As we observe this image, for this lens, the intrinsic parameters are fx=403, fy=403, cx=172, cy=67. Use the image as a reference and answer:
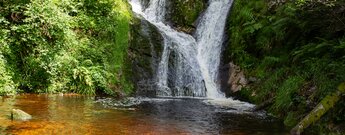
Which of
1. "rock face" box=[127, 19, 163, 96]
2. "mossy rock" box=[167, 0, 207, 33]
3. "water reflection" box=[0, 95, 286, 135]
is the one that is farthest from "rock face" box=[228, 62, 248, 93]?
"mossy rock" box=[167, 0, 207, 33]

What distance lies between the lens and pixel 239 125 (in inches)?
381

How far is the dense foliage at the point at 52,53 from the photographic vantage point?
1405cm

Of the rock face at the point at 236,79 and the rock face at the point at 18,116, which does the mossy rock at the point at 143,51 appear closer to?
the rock face at the point at 236,79

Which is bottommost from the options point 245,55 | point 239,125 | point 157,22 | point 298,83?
point 239,125

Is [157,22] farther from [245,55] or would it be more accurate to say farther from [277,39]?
[277,39]

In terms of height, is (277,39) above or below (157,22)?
below

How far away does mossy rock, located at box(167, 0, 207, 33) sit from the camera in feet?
69.1

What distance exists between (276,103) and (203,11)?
10.5 metres

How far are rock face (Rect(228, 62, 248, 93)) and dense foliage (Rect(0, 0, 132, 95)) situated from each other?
4142mm

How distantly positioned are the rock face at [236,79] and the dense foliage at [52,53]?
4142 millimetres

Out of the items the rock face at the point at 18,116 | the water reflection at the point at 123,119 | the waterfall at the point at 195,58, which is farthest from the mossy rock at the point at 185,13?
the rock face at the point at 18,116

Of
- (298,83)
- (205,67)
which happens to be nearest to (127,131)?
(298,83)

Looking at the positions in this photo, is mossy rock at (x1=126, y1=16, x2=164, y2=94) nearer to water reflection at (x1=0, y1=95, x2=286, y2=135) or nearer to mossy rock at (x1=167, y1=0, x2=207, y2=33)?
mossy rock at (x1=167, y1=0, x2=207, y2=33)

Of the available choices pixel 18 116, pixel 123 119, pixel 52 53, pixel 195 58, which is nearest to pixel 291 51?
pixel 195 58
